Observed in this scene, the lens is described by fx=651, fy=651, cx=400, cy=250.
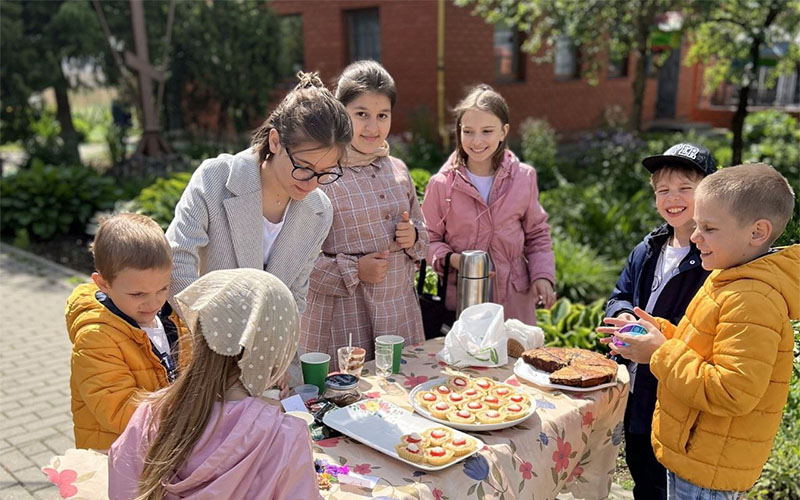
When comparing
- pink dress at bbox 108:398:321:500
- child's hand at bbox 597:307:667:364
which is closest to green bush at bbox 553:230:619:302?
child's hand at bbox 597:307:667:364

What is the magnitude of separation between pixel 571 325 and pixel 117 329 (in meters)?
3.66

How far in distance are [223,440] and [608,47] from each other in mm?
9122

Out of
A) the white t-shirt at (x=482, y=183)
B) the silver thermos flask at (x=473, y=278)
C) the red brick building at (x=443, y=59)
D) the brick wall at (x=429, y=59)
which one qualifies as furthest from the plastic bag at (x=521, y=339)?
the brick wall at (x=429, y=59)

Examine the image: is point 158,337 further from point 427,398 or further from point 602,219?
point 602,219

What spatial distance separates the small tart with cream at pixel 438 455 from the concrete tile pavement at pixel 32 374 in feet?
8.23

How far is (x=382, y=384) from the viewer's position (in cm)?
251

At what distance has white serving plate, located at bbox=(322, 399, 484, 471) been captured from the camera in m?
2.00

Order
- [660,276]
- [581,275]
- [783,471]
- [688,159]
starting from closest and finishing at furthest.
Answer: [688,159] → [660,276] → [783,471] → [581,275]

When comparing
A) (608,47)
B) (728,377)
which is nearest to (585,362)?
(728,377)

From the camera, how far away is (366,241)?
295 cm

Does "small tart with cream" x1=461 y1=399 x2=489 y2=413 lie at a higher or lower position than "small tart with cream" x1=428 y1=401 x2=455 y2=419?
lower

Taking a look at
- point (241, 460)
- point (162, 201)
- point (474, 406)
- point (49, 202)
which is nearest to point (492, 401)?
point (474, 406)

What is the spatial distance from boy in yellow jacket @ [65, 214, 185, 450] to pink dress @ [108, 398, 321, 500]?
0.36m

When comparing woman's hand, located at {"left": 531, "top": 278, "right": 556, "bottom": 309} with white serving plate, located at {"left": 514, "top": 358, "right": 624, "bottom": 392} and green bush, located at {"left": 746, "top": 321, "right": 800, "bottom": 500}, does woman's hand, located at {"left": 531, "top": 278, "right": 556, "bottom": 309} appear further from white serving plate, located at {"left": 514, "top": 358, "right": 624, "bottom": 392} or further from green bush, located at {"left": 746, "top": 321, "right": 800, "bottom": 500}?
green bush, located at {"left": 746, "top": 321, "right": 800, "bottom": 500}
